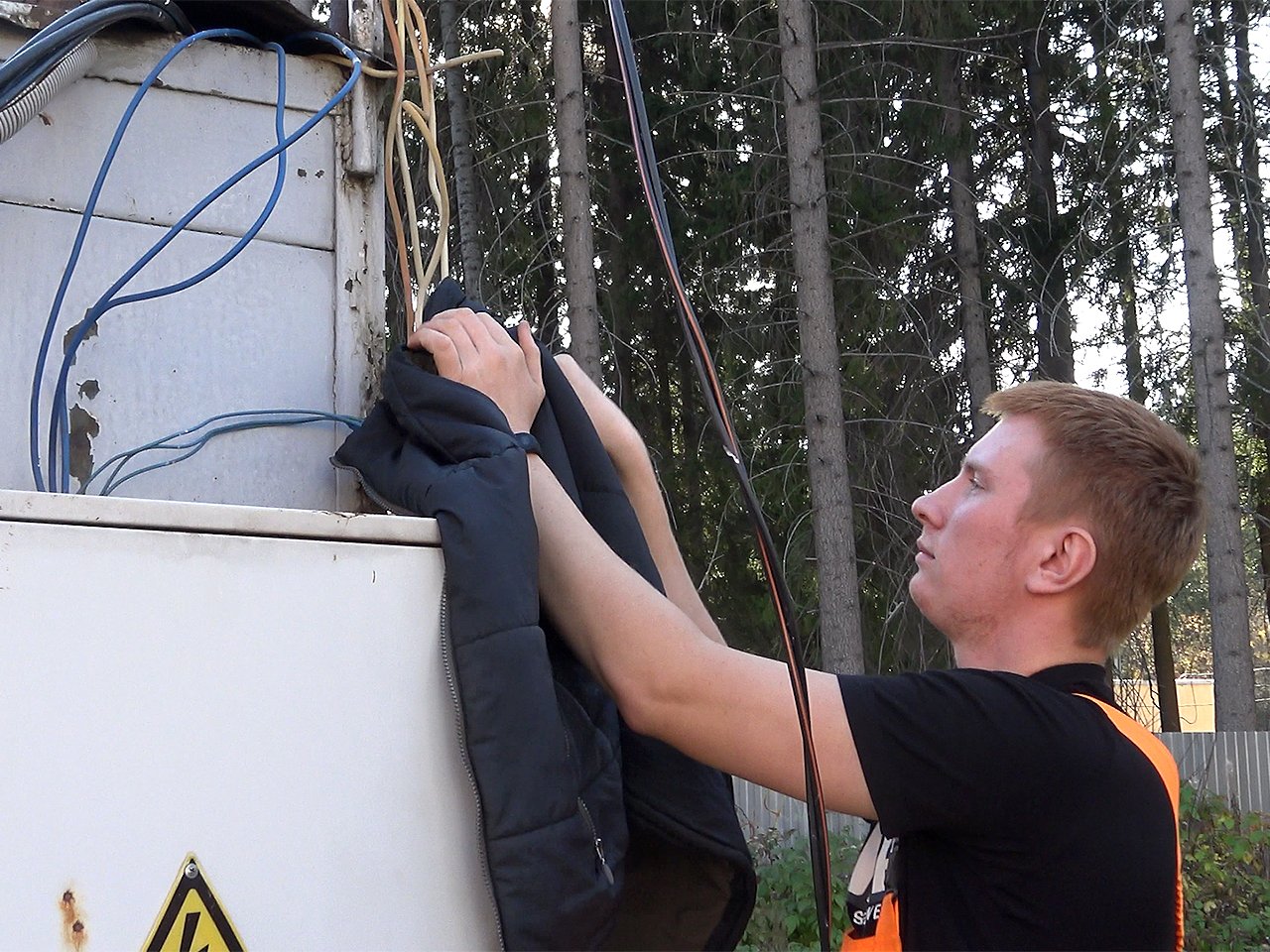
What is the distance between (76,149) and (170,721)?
33.9 inches

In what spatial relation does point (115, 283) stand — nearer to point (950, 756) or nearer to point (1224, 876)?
point (950, 756)

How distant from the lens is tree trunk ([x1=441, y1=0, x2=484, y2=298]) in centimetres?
1074

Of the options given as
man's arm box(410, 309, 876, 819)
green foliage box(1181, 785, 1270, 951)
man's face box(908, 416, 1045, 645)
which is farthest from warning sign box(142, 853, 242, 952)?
green foliage box(1181, 785, 1270, 951)

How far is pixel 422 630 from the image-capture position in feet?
4.41

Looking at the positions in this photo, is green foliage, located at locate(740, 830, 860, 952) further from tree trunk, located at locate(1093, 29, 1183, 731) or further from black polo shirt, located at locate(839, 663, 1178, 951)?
tree trunk, located at locate(1093, 29, 1183, 731)

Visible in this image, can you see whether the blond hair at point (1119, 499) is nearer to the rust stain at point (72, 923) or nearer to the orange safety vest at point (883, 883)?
the orange safety vest at point (883, 883)

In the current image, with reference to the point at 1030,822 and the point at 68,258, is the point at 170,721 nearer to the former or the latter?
the point at 68,258

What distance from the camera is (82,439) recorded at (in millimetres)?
1601

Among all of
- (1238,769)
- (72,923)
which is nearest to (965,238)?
(1238,769)

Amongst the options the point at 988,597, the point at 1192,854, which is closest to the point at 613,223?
the point at 1192,854

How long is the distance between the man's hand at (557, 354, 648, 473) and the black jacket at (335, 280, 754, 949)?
15 centimetres

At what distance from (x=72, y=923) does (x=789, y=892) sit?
22.2 ft

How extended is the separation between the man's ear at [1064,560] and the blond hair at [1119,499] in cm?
2

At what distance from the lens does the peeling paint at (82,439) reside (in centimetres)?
159
